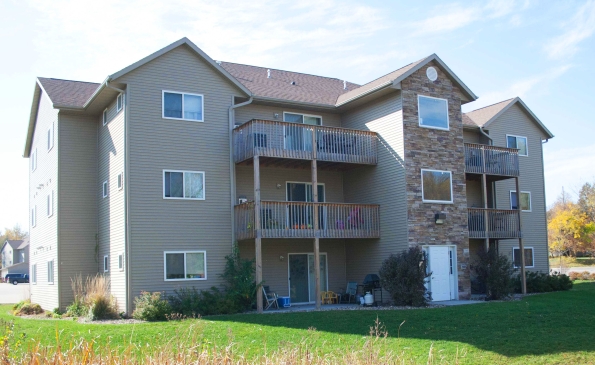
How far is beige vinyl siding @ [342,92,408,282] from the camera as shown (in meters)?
22.2

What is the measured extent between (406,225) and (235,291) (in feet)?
21.0

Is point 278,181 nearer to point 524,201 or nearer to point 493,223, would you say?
point 493,223

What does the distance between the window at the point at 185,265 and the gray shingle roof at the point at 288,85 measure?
644 cm

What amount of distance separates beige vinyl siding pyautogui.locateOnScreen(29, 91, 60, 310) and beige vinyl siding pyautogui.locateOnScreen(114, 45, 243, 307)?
4.46 metres

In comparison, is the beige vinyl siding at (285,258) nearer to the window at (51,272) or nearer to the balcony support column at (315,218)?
the balcony support column at (315,218)

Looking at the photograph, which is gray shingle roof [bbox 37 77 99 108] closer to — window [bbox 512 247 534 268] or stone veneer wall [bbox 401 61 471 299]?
stone veneer wall [bbox 401 61 471 299]

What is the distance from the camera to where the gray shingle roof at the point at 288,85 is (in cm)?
2405

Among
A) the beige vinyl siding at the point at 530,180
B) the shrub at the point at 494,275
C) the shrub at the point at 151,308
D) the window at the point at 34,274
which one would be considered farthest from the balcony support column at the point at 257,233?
the beige vinyl siding at the point at 530,180

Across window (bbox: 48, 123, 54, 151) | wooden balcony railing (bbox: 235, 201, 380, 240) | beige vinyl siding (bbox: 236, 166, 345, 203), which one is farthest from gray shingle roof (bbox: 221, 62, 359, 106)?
window (bbox: 48, 123, 54, 151)

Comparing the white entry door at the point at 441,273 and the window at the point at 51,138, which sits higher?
the window at the point at 51,138

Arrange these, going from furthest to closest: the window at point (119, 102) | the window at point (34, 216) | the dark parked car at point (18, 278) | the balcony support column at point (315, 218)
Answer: the dark parked car at point (18, 278), the window at point (34, 216), the window at point (119, 102), the balcony support column at point (315, 218)

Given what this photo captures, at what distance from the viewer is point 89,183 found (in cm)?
2348

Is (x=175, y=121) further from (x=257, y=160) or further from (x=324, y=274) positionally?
(x=324, y=274)

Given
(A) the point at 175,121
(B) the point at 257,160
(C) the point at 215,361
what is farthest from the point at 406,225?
(C) the point at 215,361
